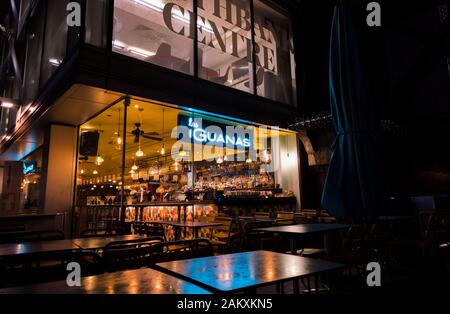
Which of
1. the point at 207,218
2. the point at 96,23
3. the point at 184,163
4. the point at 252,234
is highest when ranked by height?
the point at 96,23

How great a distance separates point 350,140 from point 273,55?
7.05m

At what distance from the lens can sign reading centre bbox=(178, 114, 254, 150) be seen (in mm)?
7359

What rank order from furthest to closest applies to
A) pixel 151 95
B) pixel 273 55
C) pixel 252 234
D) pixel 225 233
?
pixel 273 55 → pixel 225 233 → pixel 151 95 → pixel 252 234

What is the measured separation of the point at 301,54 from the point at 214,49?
11.2 feet

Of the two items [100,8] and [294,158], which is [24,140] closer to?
[100,8]

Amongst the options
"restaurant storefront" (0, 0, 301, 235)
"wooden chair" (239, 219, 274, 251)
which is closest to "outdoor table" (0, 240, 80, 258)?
"wooden chair" (239, 219, 274, 251)

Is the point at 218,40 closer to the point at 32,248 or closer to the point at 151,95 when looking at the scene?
the point at 151,95

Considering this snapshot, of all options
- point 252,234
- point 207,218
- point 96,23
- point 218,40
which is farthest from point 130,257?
point 218,40

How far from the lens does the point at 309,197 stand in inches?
370

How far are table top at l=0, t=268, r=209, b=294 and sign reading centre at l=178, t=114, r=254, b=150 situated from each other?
215 inches

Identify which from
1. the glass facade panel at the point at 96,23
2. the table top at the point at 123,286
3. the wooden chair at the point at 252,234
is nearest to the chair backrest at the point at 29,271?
the table top at the point at 123,286

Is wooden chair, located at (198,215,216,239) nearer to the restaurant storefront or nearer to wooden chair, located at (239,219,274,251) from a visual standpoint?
the restaurant storefront

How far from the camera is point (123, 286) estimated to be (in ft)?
4.99
